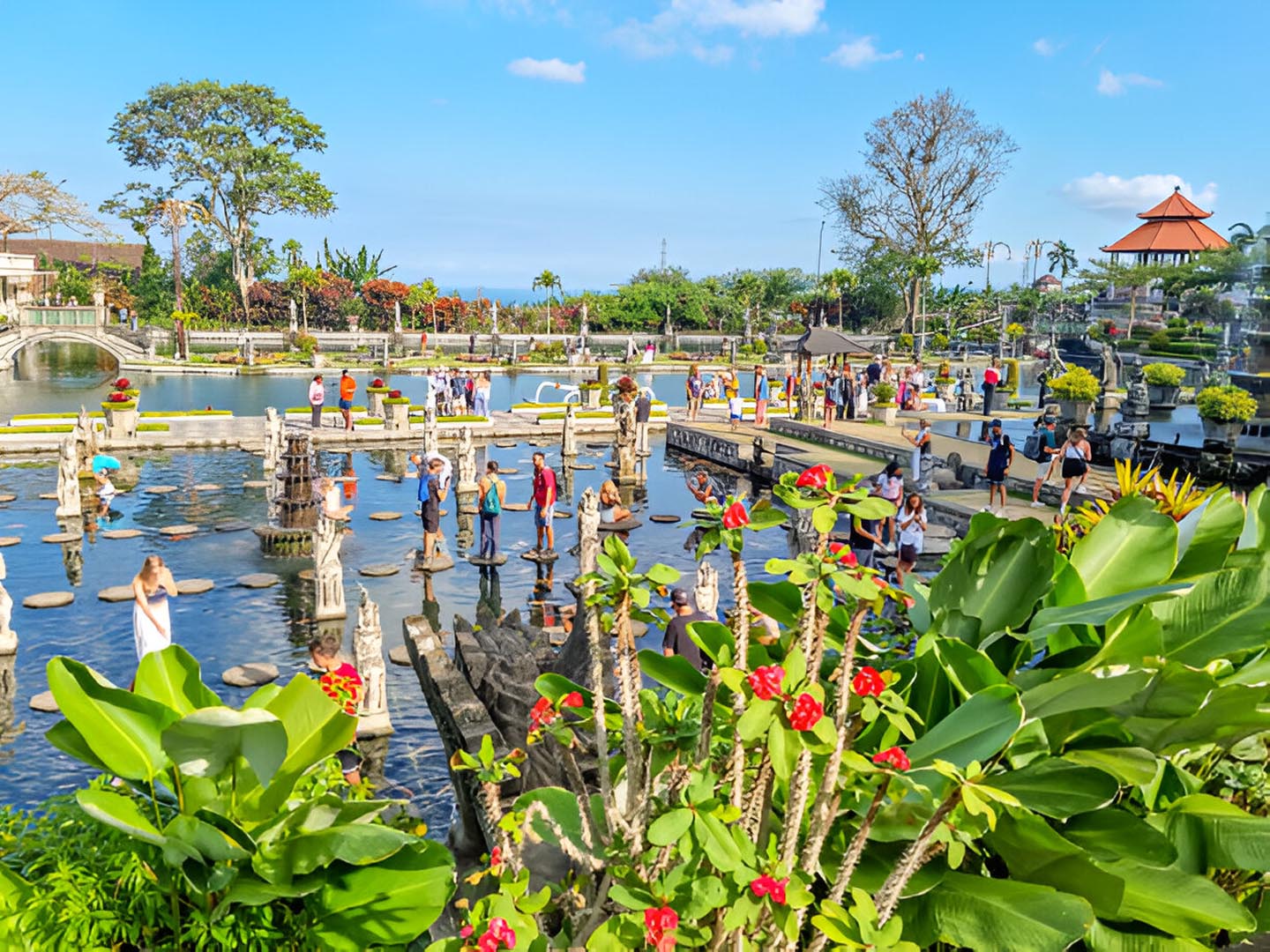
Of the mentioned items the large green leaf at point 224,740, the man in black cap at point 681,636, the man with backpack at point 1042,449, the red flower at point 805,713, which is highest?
the red flower at point 805,713

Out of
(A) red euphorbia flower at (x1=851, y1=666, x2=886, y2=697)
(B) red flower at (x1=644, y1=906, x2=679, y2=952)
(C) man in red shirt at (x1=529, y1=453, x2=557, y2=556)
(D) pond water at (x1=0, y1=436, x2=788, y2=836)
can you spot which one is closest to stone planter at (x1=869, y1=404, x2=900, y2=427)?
(D) pond water at (x1=0, y1=436, x2=788, y2=836)

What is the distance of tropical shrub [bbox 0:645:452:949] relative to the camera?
2980 mm

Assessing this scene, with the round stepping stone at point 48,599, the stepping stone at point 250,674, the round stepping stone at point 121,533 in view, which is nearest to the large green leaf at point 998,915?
the stepping stone at point 250,674

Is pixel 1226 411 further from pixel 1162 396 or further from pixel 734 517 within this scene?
pixel 734 517

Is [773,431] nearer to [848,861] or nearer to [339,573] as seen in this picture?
[339,573]

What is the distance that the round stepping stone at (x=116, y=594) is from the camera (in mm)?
12766

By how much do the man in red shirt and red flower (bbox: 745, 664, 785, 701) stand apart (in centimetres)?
1220

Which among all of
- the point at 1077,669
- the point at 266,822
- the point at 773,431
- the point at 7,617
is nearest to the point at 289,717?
the point at 266,822

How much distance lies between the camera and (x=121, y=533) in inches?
632

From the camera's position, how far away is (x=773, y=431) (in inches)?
1099

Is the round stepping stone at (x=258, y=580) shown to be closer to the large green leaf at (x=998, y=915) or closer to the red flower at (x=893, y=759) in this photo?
the large green leaf at (x=998, y=915)

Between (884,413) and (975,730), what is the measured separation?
27636 mm

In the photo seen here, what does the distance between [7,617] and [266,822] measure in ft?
30.7

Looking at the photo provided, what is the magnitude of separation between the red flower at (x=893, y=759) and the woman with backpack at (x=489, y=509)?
11.8 metres
